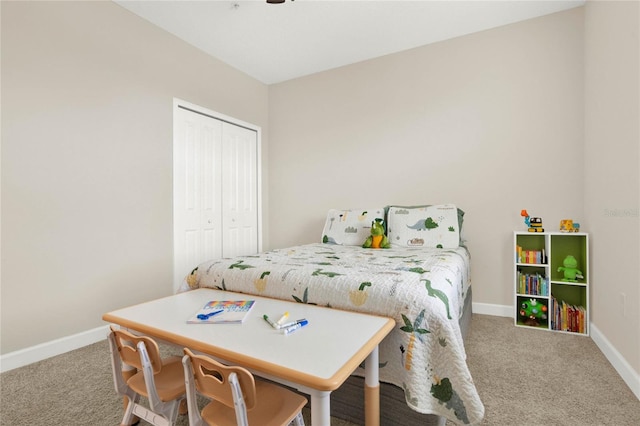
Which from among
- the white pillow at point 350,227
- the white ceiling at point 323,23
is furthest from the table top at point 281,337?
→ the white ceiling at point 323,23

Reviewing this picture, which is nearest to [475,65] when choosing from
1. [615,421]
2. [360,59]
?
[360,59]

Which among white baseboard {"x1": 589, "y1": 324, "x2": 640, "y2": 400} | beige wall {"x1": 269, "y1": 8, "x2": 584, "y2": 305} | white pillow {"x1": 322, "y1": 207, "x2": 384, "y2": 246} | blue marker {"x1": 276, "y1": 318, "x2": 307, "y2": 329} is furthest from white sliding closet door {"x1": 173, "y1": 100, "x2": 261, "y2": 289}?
white baseboard {"x1": 589, "y1": 324, "x2": 640, "y2": 400}

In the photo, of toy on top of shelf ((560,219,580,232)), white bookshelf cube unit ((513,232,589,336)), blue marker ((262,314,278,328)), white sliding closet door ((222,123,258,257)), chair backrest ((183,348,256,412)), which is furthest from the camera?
white sliding closet door ((222,123,258,257))

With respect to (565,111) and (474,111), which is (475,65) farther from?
(565,111)

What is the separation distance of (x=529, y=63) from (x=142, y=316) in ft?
11.4

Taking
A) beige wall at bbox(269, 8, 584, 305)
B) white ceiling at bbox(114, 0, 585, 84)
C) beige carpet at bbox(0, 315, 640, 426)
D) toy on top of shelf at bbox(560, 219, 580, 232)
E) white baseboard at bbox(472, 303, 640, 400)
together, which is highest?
white ceiling at bbox(114, 0, 585, 84)

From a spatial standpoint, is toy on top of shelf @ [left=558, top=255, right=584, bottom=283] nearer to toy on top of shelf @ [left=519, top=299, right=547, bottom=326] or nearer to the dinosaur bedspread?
toy on top of shelf @ [left=519, top=299, right=547, bottom=326]

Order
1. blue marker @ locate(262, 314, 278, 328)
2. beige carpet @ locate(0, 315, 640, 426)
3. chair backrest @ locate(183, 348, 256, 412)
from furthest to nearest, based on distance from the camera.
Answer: beige carpet @ locate(0, 315, 640, 426)
blue marker @ locate(262, 314, 278, 328)
chair backrest @ locate(183, 348, 256, 412)

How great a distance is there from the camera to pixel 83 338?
2367mm

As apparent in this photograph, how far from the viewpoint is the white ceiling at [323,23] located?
8.66ft

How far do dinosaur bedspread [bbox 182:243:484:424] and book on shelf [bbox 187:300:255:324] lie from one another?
21 cm

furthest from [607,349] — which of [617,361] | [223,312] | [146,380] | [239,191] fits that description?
[239,191]

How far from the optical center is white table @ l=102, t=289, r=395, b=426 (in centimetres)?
91

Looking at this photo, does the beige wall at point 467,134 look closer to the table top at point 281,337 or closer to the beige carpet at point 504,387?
the beige carpet at point 504,387
